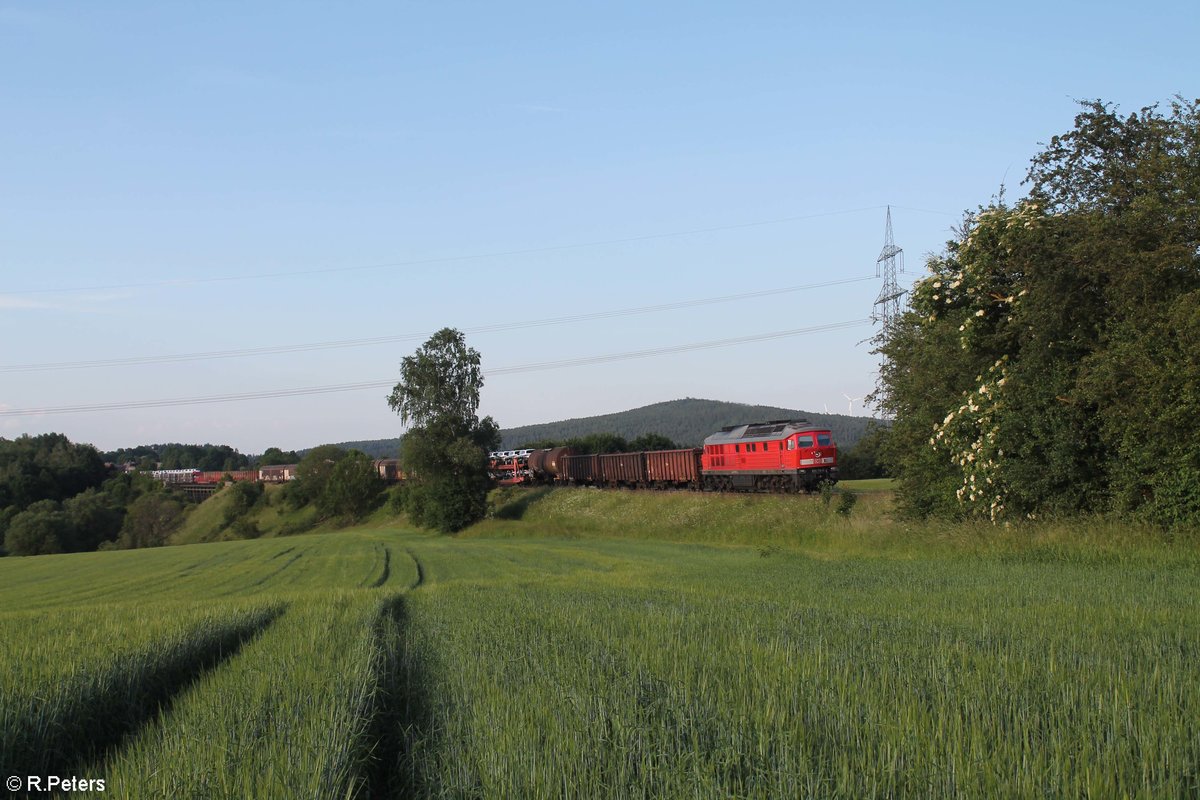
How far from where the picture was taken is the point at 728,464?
48.0 meters

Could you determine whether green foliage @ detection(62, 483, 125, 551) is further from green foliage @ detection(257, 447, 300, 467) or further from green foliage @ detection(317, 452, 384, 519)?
green foliage @ detection(257, 447, 300, 467)

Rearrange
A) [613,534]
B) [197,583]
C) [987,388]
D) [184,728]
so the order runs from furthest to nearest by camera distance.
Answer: [613,534], [197,583], [987,388], [184,728]

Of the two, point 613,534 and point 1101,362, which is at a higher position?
point 1101,362

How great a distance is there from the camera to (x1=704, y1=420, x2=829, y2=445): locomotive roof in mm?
42656

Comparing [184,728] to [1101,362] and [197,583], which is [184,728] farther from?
[197,583]

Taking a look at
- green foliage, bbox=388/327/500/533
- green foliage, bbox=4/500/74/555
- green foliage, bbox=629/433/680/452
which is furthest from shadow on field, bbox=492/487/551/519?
green foliage, bbox=4/500/74/555

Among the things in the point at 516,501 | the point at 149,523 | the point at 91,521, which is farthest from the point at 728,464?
the point at 91,521

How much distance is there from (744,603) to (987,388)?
14393mm

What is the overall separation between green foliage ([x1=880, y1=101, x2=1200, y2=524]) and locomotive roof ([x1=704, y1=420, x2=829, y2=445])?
12790 mm

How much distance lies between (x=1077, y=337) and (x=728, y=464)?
2650cm

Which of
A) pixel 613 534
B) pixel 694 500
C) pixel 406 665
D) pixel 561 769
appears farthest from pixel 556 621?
pixel 613 534

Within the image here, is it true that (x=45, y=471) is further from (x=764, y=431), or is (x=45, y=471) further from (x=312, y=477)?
(x=764, y=431)

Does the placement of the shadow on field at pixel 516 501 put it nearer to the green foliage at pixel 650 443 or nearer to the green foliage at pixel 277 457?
the green foliage at pixel 650 443

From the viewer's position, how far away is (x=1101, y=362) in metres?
20.8
